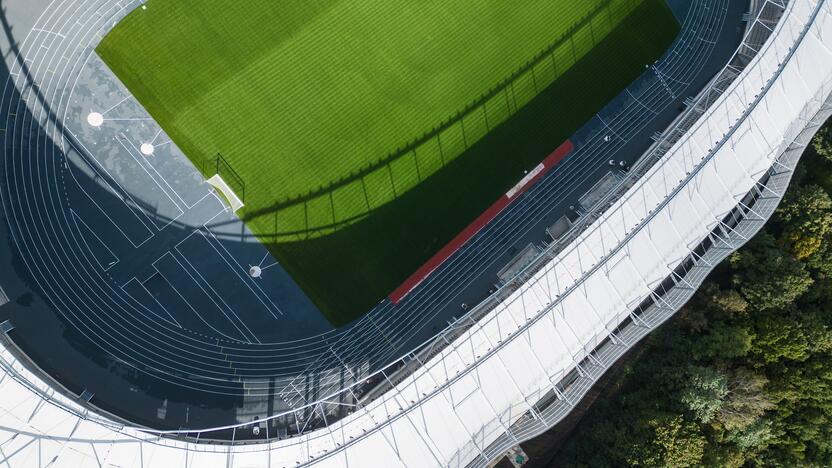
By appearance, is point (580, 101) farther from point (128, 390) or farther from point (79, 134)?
point (128, 390)

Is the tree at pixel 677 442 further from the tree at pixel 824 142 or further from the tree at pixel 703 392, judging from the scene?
the tree at pixel 824 142

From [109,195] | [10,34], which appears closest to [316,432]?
[109,195]

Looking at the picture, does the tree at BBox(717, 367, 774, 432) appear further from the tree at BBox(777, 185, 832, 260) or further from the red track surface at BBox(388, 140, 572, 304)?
the red track surface at BBox(388, 140, 572, 304)

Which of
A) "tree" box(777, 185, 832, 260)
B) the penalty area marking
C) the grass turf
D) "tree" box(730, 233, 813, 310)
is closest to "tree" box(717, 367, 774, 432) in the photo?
"tree" box(730, 233, 813, 310)

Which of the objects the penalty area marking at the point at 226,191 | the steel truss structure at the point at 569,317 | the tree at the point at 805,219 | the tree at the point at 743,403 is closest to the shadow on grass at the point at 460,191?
the penalty area marking at the point at 226,191

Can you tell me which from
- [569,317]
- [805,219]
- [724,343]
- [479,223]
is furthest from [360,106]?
[805,219]
